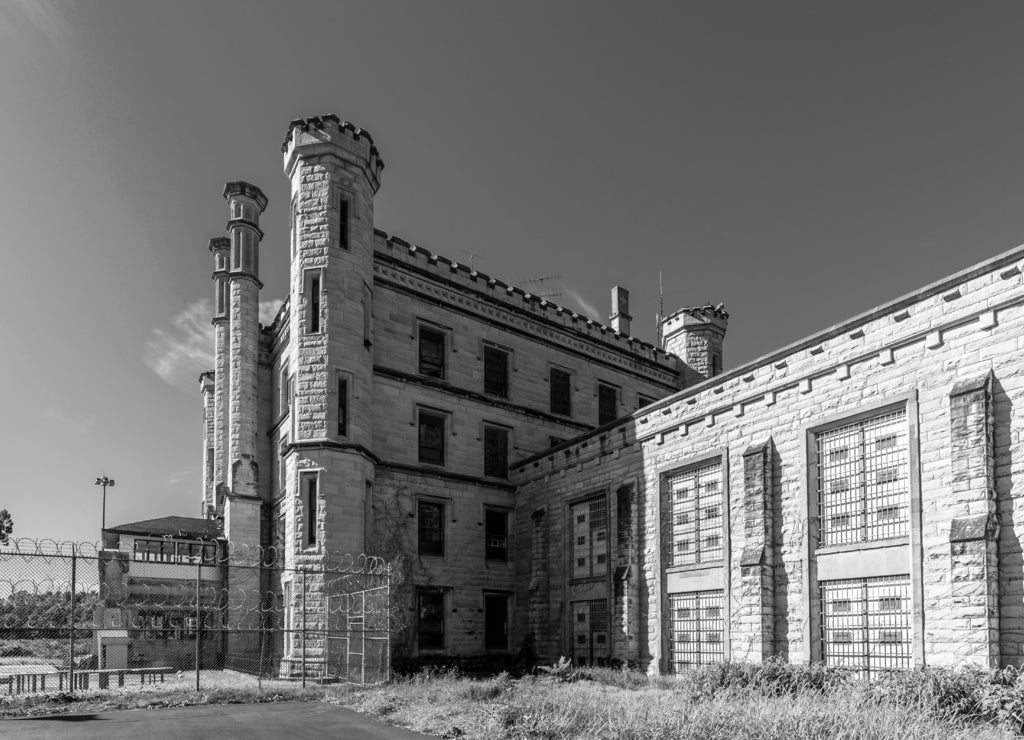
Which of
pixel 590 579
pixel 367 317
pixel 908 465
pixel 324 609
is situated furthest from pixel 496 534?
pixel 908 465

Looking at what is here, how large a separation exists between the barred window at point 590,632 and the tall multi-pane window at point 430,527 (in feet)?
16.8

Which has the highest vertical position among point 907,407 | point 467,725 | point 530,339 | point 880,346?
point 530,339

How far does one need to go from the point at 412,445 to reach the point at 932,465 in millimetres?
17241

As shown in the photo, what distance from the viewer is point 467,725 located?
44.4ft

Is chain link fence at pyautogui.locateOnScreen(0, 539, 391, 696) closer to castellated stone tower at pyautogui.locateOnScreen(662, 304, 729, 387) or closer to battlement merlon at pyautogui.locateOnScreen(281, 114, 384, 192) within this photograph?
battlement merlon at pyautogui.locateOnScreen(281, 114, 384, 192)

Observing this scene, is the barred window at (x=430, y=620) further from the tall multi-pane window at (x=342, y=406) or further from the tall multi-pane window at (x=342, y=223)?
the tall multi-pane window at (x=342, y=223)

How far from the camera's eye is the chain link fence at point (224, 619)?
22.6 metres

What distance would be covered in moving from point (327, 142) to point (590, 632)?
702 inches

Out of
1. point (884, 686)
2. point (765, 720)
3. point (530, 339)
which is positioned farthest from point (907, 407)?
point (530, 339)

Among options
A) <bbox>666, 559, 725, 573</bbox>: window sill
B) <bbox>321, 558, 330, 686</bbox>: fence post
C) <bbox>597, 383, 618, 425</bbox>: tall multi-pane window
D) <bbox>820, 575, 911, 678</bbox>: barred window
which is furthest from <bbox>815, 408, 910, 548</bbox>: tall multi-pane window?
<bbox>597, 383, 618, 425</bbox>: tall multi-pane window

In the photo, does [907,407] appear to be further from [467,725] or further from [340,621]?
[340,621]

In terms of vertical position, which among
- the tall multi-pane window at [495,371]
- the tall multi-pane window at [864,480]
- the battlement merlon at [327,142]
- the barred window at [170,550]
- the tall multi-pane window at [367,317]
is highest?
the battlement merlon at [327,142]

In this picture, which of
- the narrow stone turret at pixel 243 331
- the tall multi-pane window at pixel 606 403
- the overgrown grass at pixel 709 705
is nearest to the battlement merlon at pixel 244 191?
the narrow stone turret at pixel 243 331

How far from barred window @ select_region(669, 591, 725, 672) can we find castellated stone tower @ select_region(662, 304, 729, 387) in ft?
65.1
